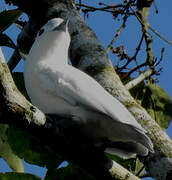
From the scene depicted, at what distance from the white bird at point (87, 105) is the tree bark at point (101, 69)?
4.3 inches

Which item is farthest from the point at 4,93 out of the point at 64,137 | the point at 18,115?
the point at 64,137

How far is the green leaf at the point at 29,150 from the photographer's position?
12.2 ft

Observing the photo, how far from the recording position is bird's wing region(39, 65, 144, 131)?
9.92 feet

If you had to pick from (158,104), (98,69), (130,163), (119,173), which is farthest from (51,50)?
(119,173)

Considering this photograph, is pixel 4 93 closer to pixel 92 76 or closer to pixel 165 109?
pixel 92 76

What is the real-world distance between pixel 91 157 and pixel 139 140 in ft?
1.37

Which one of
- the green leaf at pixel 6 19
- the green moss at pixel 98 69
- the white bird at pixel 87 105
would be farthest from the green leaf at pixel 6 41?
the green moss at pixel 98 69

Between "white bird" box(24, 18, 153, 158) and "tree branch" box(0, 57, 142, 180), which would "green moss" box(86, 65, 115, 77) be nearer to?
"white bird" box(24, 18, 153, 158)

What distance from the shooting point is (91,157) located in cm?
283

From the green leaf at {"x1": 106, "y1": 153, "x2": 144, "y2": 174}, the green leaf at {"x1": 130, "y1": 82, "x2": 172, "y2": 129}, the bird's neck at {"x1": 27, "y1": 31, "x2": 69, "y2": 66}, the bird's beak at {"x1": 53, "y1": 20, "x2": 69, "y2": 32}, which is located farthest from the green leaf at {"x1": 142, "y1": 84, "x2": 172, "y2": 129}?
the bird's beak at {"x1": 53, "y1": 20, "x2": 69, "y2": 32}

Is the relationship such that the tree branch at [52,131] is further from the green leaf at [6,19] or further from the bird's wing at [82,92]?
the green leaf at [6,19]

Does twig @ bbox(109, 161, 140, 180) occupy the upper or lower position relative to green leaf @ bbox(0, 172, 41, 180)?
upper

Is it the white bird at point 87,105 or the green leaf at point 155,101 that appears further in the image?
the green leaf at point 155,101

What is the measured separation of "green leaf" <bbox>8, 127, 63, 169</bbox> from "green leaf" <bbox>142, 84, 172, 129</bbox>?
969 mm
